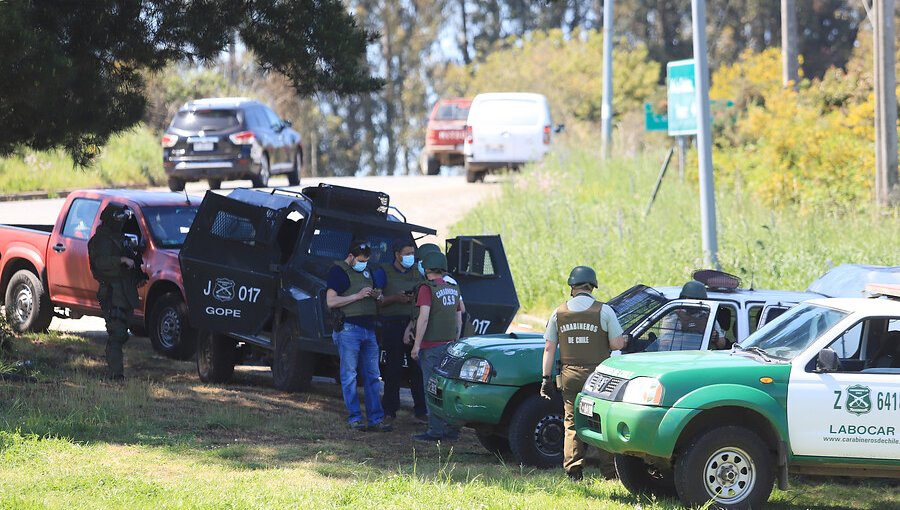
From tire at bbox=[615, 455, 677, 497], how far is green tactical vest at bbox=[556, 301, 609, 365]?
0.74 metres

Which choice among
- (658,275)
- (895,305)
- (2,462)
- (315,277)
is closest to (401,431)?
(315,277)

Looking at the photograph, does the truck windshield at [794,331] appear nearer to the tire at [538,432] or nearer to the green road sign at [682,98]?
the tire at [538,432]

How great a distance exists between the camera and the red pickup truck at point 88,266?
14438 mm

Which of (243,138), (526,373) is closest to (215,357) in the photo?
(526,373)

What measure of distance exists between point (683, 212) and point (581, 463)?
13.2m

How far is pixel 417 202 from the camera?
26.7m

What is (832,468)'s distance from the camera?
8.35 metres

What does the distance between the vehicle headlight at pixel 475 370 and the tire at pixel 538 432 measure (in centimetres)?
36

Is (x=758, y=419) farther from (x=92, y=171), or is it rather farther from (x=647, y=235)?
(x=92, y=171)

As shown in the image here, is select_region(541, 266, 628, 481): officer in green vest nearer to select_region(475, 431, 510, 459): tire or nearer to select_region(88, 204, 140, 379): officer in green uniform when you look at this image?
select_region(475, 431, 510, 459): tire

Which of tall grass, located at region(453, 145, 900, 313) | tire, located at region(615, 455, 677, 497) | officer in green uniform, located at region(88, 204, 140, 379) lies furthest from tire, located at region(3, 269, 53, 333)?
tire, located at region(615, 455, 677, 497)

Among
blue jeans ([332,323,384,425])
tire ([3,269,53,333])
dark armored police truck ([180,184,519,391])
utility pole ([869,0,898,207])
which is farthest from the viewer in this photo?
utility pole ([869,0,898,207])

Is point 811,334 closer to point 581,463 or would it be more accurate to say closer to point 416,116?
point 581,463

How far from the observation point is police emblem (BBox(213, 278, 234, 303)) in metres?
12.7
